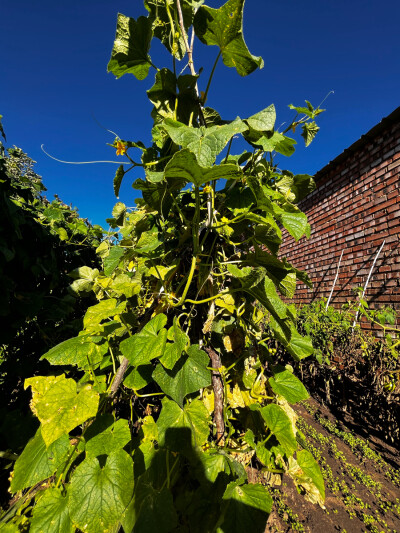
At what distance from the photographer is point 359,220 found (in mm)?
4266

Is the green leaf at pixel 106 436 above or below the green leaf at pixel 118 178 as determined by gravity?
below

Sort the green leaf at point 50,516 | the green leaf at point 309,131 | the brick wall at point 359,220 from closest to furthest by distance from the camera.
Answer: the green leaf at point 50,516 → the green leaf at point 309,131 → the brick wall at point 359,220

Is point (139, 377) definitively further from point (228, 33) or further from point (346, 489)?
point (346, 489)

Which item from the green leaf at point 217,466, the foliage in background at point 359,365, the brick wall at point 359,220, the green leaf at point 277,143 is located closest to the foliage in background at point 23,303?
the green leaf at point 217,466

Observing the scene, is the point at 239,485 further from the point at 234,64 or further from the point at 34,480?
the point at 234,64

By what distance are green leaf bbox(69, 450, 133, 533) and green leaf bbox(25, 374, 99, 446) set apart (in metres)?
0.11

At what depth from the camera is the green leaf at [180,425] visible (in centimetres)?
62

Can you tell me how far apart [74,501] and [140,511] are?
0.53ft

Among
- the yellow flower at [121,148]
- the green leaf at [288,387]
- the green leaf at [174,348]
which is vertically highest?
the yellow flower at [121,148]

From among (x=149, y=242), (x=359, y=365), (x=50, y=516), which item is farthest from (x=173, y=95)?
(x=359, y=365)

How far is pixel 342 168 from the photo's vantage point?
4.77 metres

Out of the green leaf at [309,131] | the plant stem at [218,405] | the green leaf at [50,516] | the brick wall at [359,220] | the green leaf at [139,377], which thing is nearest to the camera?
the green leaf at [50,516]

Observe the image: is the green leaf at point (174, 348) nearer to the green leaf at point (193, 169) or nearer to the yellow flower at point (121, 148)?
the green leaf at point (193, 169)

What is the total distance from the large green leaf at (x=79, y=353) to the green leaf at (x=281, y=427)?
58cm
